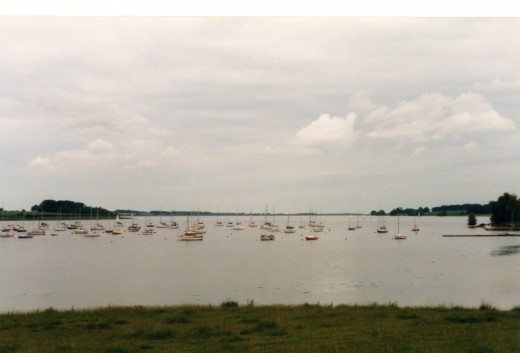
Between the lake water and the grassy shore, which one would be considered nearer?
the grassy shore

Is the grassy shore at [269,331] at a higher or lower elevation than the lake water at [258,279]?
higher

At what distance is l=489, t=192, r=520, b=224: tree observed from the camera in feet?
509

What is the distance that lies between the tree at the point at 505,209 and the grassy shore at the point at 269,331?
147 m

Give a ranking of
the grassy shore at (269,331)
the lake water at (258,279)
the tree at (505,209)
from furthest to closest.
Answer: the tree at (505,209) < the lake water at (258,279) < the grassy shore at (269,331)

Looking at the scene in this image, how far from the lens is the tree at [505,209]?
6107 inches

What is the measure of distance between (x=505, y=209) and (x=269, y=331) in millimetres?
160016

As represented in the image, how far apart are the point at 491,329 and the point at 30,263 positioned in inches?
3116

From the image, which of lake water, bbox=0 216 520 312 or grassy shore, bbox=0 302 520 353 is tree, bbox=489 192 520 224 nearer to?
lake water, bbox=0 216 520 312

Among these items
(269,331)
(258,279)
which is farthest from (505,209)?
(269,331)

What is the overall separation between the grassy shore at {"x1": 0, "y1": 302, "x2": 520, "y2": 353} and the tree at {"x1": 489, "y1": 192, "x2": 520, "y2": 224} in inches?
5794

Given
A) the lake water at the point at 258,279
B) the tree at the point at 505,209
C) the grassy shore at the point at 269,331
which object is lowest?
the lake water at the point at 258,279

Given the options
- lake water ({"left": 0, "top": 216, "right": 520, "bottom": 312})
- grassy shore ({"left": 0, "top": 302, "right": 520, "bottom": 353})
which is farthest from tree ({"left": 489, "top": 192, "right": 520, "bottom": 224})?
grassy shore ({"left": 0, "top": 302, "right": 520, "bottom": 353})

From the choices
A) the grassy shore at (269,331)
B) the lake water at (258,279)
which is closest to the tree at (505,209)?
→ the lake water at (258,279)

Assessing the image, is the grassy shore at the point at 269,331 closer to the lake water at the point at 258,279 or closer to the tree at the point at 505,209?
the lake water at the point at 258,279
